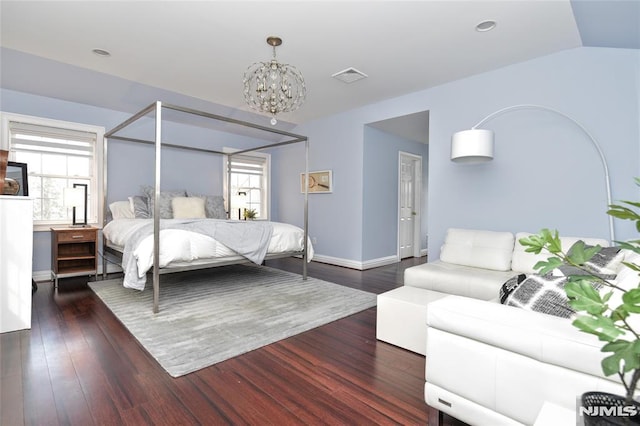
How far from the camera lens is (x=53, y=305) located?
311 cm

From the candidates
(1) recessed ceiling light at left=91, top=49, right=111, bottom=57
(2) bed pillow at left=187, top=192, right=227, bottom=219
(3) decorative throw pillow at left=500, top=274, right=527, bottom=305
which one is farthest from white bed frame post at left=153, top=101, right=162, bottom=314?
(3) decorative throw pillow at left=500, top=274, right=527, bottom=305

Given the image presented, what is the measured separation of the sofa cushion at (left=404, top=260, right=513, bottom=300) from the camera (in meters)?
2.60

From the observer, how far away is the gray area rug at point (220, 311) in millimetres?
2239

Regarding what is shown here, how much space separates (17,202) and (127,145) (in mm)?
2552

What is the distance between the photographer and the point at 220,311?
9.77ft

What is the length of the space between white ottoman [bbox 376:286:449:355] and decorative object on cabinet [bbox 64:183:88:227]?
3.96m

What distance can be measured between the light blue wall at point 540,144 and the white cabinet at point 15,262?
4.18 metres

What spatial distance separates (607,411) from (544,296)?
703 mm

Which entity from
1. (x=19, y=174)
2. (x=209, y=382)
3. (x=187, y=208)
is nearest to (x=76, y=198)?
(x=19, y=174)

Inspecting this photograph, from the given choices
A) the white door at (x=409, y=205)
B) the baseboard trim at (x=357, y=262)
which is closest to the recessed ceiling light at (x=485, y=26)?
the white door at (x=409, y=205)

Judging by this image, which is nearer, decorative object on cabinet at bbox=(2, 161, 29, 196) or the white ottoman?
the white ottoman

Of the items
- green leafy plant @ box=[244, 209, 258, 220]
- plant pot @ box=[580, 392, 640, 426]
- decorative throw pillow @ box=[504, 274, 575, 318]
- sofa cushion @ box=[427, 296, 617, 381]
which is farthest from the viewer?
green leafy plant @ box=[244, 209, 258, 220]

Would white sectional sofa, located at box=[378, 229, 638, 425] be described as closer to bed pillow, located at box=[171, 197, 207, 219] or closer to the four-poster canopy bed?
the four-poster canopy bed

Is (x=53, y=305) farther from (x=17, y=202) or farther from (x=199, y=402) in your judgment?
(x=199, y=402)
